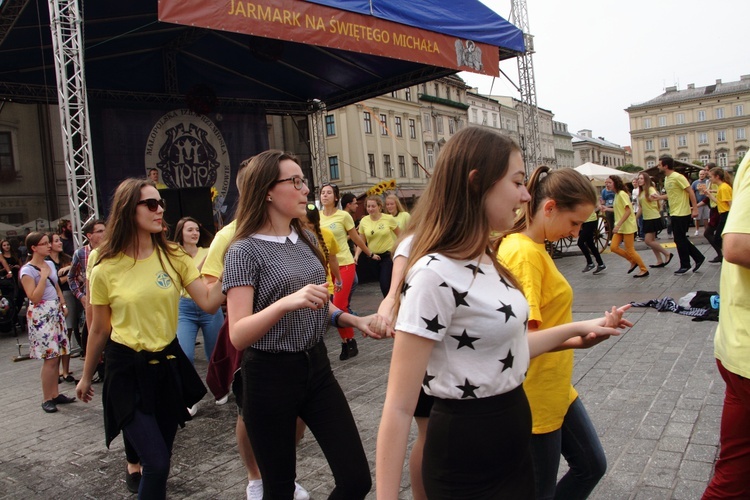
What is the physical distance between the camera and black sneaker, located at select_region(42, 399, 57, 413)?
5.46m

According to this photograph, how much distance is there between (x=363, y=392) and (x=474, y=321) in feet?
11.9

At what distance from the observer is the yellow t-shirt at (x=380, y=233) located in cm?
816

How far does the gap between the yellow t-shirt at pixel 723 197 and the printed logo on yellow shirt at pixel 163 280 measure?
30.0 feet

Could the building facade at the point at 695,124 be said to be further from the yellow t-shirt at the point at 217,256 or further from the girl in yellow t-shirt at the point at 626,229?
the yellow t-shirt at the point at 217,256

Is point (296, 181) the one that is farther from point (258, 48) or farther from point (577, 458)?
point (258, 48)

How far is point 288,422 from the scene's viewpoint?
2.38 meters

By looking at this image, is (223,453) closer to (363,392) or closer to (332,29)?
(363,392)

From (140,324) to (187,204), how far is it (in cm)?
633

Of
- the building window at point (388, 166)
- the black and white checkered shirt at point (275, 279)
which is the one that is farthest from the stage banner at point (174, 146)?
the building window at point (388, 166)

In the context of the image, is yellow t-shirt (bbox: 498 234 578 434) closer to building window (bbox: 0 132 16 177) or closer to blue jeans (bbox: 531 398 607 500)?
blue jeans (bbox: 531 398 607 500)

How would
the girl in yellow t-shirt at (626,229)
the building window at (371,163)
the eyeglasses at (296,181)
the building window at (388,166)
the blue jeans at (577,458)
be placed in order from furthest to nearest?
the building window at (388,166) → the building window at (371,163) → the girl in yellow t-shirt at (626,229) → the eyeglasses at (296,181) → the blue jeans at (577,458)

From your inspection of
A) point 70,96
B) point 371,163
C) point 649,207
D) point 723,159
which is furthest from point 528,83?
point 723,159

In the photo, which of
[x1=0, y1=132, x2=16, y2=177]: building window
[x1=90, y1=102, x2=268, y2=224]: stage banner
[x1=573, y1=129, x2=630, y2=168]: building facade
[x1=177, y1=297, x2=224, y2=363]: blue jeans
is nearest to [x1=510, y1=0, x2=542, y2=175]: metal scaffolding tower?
[x1=90, y1=102, x2=268, y2=224]: stage banner

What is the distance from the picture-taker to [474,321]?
1597 millimetres
